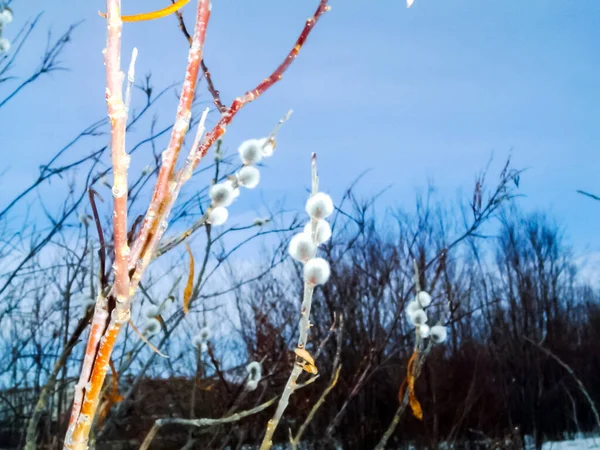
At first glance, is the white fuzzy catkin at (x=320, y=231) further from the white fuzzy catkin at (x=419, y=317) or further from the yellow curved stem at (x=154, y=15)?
the white fuzzy catkin at (x=419, y=317)

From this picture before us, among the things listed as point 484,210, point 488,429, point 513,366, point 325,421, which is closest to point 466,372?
point 488,429

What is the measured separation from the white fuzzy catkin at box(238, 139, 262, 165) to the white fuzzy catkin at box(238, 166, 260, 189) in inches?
0.9

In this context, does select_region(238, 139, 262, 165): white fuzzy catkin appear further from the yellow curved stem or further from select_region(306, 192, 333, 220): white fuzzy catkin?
the yellow curved stem

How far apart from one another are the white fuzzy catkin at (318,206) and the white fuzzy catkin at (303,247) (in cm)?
3

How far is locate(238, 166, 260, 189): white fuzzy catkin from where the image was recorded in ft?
2.83

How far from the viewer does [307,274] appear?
2.31ft

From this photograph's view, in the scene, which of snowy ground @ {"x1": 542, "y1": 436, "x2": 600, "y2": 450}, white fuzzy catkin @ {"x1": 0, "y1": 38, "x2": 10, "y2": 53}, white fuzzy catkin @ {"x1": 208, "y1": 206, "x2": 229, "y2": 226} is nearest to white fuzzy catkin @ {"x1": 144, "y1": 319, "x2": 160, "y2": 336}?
white fuzzy catkin @ {"x1": 208, "y1": 206, "x2": 229, "y2": 226}

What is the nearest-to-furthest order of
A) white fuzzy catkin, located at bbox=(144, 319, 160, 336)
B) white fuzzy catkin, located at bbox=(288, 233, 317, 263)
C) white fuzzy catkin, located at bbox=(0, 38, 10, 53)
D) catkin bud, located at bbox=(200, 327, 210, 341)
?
white fuzzy catkin, located at bbox=(288, 233, 317, 263)
white fuzzy catkin, located at bbox=(144, 319, 160, 336)
white fuzzy catkin, located at bbox=(0, 38, 10, 53)
catkin bud, located at bbox=(200, 327, 210, 341)

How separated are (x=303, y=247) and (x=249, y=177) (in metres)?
0.16

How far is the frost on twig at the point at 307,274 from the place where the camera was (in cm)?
62

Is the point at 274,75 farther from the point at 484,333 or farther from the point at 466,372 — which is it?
the point at 484,333

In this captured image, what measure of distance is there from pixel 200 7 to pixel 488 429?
393 inches

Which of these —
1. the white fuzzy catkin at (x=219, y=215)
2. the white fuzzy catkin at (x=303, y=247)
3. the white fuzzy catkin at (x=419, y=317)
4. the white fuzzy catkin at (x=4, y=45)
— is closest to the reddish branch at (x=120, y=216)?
the white fuzzy catkin at (x=303, y=247)

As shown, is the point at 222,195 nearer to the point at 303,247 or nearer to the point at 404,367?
the point at 303,247
